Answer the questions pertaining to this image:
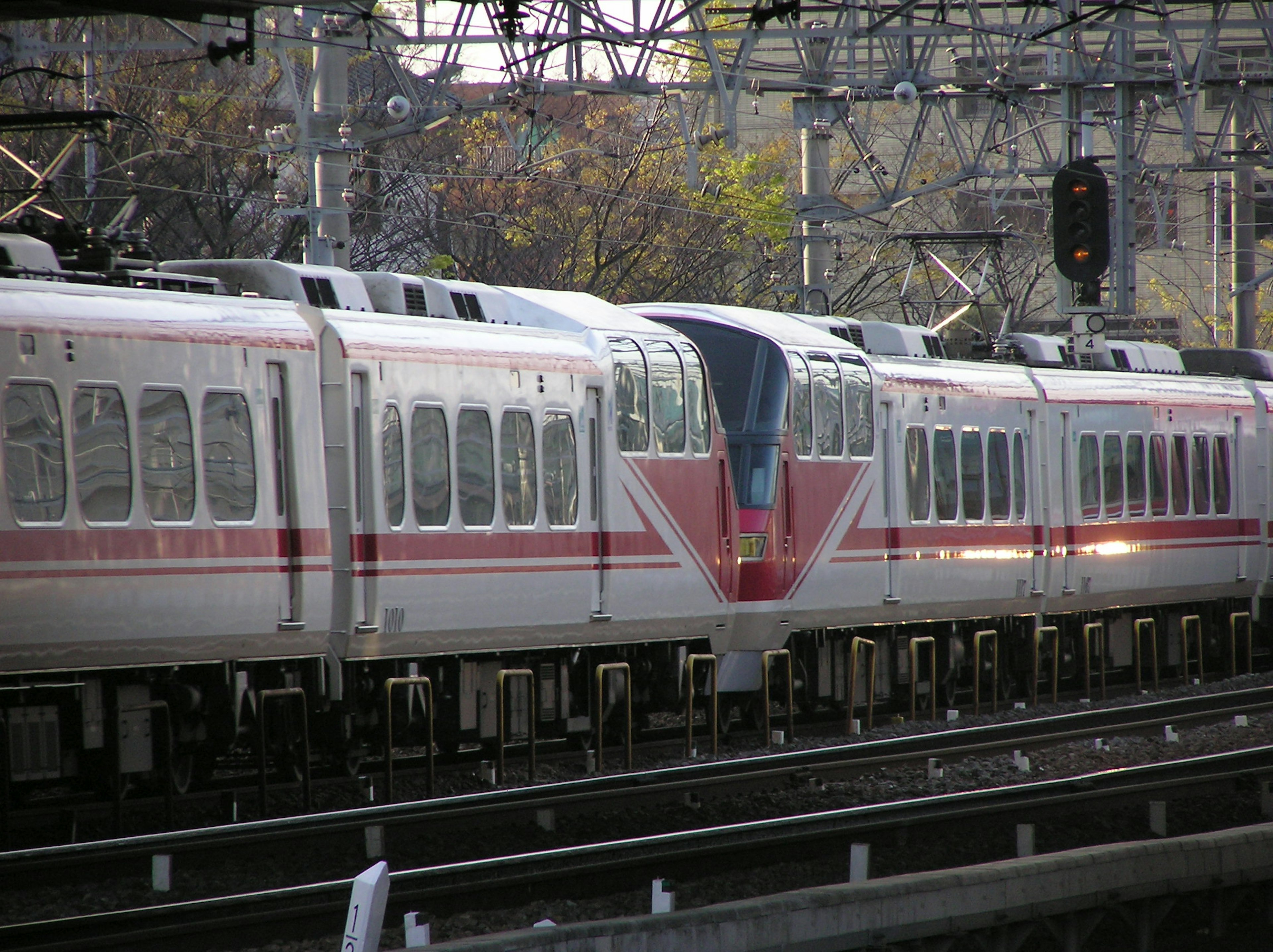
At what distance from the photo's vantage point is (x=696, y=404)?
1664 centimetres

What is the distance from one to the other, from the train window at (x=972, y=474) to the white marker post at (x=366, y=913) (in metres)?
15.2

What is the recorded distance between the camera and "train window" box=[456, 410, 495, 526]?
46.6 ft

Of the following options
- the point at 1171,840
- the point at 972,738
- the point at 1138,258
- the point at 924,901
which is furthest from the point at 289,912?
the point at 1138,258

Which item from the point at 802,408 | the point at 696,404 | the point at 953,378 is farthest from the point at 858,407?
the point at 696,404

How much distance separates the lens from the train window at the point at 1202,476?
2483cm

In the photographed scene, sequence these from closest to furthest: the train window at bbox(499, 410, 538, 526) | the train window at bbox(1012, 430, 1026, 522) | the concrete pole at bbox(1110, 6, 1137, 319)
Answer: the train window at bbox(499, 410, 538, 526) < the train window at bbox(1012, 430, 1026, 522) < the concrete pole at bbox(1110, 6, 1137, 319)

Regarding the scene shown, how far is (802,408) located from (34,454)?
27.4 feet

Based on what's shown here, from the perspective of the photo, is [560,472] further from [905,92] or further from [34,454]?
[905,92]

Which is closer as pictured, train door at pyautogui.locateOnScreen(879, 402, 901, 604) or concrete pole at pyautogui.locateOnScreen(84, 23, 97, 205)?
train door at pyautogui.locateOnScreen(879, 402, 901, 604)

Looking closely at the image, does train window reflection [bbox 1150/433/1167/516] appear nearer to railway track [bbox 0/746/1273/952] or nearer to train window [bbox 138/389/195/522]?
railway track [bbox 0/746/1273/952]

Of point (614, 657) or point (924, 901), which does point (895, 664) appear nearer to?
point (614, 657)

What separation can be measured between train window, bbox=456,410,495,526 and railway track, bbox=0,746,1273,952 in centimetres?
350

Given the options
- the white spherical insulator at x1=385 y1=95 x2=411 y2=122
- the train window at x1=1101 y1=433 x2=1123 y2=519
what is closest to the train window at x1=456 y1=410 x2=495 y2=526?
the white spherical insulator at x1=385 y1=95 x2=411 y2=122

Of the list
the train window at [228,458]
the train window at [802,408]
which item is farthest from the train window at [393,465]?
the train window at [802,408]
